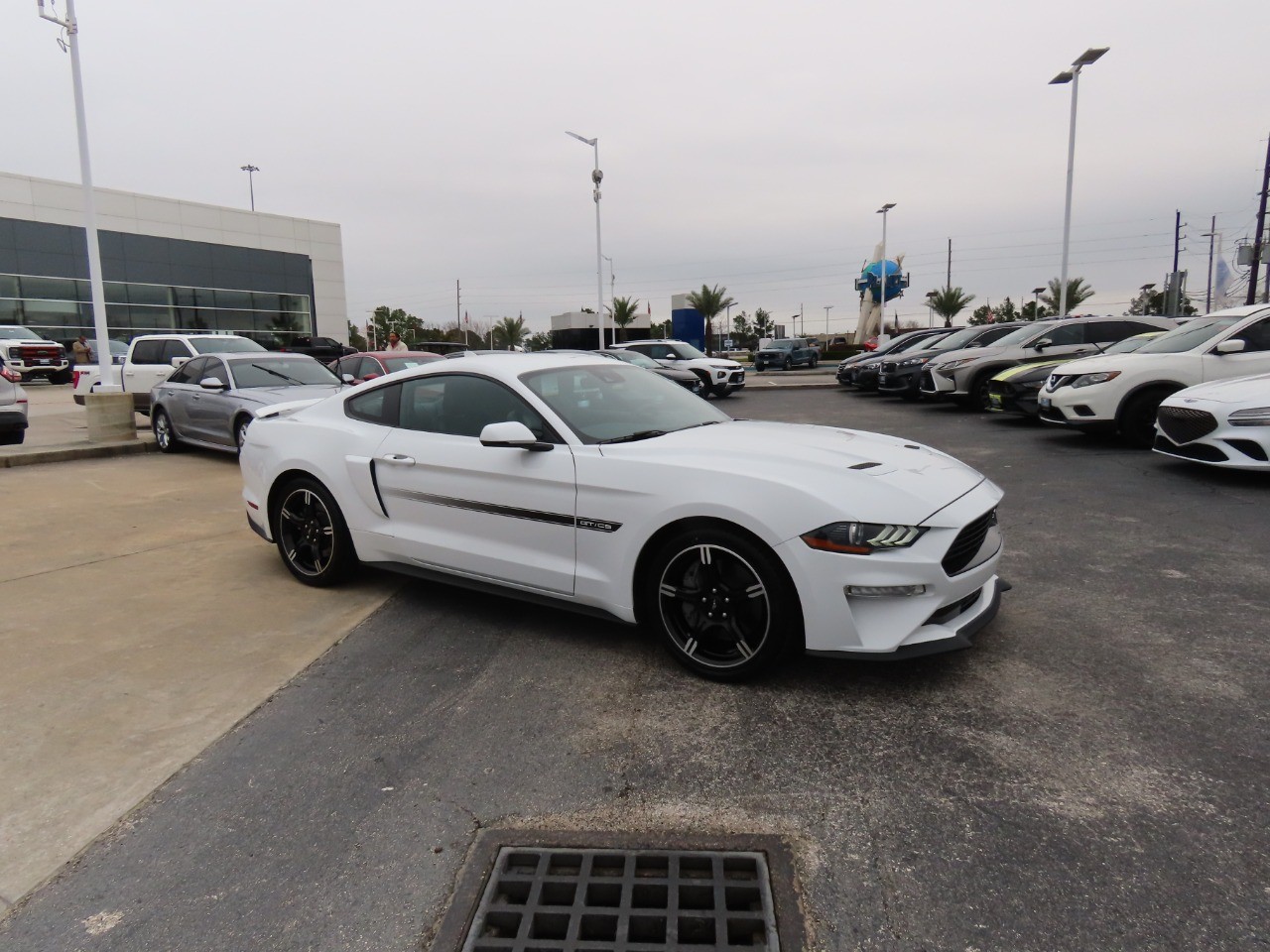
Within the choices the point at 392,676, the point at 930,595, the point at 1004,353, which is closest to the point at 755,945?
the point at 930,595

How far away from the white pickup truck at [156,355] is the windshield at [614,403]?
1098 cm

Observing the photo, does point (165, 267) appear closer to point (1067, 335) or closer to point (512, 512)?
point (1067, 335)

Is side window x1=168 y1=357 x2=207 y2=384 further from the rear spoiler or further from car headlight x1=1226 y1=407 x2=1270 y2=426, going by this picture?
car headlight x1=1226 y1=407 x2=1270 y2=426

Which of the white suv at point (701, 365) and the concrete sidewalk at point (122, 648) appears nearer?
the concrete sidewalk at point (122, 648)

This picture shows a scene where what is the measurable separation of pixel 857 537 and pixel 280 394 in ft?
29.1

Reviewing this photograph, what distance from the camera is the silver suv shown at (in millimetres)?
13820

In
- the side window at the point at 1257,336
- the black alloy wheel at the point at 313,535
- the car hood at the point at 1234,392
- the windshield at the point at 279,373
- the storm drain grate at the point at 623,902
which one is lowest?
the storm drain grate at the point at 623,902

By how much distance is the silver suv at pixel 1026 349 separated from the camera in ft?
45.3

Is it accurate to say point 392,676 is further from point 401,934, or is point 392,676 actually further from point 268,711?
point 401,934

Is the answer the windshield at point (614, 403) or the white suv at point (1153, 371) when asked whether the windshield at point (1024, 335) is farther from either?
the windshield at point (614, 403)

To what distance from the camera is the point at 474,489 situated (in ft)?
13.4

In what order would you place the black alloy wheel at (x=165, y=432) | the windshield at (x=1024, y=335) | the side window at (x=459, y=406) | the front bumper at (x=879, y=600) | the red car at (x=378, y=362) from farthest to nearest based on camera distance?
the windshield at (x=1024, y=335)
the red car at (x=378, y=362)
the black alloy wheel at (x=165, y=432)
the side window at (x=459, y=406)
the front bumper at (x=879, y=600)

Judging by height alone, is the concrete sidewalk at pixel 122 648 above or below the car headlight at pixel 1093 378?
below

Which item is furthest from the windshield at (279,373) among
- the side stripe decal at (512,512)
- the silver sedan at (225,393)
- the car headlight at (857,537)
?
the car headlight at (857,537)
